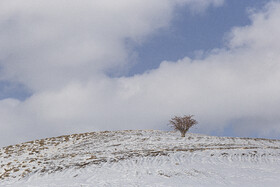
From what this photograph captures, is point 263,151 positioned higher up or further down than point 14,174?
higher up

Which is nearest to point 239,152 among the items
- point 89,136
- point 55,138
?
point 89,136

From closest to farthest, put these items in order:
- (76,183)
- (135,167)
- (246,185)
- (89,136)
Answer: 1. (246,185)
2. (76,183)
3. (135,167)
4. (89,136)

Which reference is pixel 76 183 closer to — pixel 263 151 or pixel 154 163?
pixel 154 163

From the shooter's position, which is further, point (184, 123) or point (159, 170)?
point (184, 123)

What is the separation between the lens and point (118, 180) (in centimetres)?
1577

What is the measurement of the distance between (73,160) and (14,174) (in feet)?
12.4

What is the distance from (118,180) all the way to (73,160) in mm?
6540

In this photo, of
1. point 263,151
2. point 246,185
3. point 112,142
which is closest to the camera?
point 246,185

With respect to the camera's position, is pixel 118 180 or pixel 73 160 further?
pixel 73 160

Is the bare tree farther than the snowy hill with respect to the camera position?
Yes

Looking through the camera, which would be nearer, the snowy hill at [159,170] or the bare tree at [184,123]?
the snowy hill at [159,170]

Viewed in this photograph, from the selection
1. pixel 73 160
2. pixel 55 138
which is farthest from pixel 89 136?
pixel 73 160

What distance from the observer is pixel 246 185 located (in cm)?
1458

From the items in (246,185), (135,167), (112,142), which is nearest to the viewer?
(246,185)
